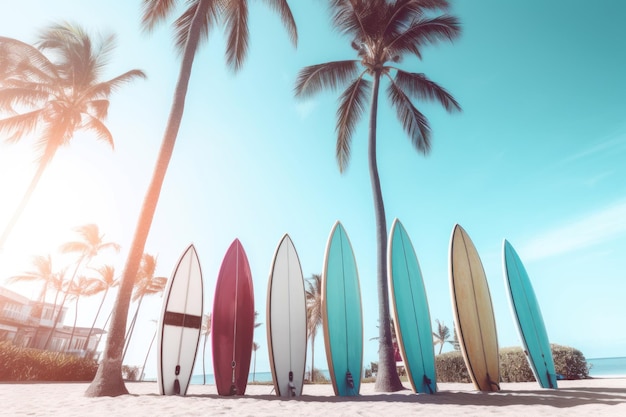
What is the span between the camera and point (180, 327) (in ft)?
17.6

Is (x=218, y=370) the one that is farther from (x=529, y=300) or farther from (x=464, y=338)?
(x=529, y=300)

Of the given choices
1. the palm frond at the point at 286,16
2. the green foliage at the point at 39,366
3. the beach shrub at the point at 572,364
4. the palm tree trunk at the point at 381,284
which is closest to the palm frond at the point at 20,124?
the green foliage at the point at 39,366

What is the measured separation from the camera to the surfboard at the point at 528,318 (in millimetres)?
5703

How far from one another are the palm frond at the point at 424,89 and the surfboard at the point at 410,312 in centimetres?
410

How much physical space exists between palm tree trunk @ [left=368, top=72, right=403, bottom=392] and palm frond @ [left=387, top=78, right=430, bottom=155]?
0.88 metres

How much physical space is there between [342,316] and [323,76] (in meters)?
6.09

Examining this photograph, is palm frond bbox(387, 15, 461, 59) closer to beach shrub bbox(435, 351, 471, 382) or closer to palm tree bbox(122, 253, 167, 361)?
beach shrub bbox(435, 351, 471, 382)

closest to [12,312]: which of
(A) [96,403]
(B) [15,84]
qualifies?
(B) [15,84]

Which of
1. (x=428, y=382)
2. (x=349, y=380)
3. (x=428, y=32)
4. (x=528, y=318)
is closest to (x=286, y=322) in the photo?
(x=349, y=380)

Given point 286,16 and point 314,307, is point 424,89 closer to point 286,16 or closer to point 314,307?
point 286,16

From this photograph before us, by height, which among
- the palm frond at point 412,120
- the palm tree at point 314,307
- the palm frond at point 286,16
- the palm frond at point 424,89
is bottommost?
the palm tree at point 314,307

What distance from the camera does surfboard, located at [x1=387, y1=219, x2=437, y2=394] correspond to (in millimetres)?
5301

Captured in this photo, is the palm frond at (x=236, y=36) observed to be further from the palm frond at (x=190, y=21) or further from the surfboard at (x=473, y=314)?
the surfboard at (x=473, y=314)

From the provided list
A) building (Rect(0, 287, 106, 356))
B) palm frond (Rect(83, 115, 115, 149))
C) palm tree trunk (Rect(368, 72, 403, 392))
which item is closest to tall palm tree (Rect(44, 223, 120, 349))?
building (Rect(0, 287, 106, 356))
